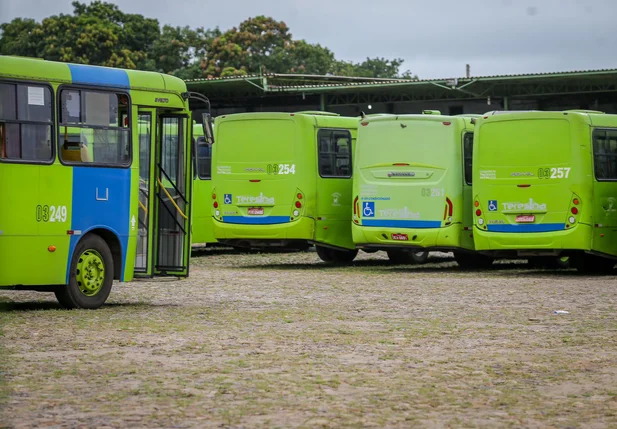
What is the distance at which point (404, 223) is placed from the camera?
24969 mm

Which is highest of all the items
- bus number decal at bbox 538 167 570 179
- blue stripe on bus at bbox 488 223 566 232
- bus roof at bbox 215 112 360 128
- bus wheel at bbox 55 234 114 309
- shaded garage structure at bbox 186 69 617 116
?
shaded garage structure at bbox 186 69 617 116

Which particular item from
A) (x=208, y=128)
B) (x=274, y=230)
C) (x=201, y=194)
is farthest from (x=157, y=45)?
(x=208, y=128)

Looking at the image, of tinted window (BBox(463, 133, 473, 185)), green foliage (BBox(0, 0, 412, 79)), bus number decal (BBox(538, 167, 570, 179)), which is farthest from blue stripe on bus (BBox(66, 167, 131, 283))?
green foliage (BBox(0, 0, 412, 79))

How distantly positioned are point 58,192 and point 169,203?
229 cm

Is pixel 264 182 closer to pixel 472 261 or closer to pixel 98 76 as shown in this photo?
pixel 472 261

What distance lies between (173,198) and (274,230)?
8.55 meters

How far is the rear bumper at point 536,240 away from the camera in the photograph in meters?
23.3

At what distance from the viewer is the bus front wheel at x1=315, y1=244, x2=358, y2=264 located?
28.7 metres

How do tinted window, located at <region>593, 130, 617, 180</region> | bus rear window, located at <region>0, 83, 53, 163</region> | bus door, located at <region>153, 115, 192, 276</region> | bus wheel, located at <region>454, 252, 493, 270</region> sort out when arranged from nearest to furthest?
bus rear window, located at <region>0, 83, 53, 163</region> < bus door, located at <region>153, 115, 192, 276</region> < tinted window, located at <region>593, 130, 617, 180</region> < bus wheel, located at <region>454, 252, 493, 270</region>

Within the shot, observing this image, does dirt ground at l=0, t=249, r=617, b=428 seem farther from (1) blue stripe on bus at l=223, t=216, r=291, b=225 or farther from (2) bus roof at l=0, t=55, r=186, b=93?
(1) blue stripe on bus at l=223, t=216, r=291, b=225

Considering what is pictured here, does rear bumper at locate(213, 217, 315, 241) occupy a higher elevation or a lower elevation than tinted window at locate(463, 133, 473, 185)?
lower

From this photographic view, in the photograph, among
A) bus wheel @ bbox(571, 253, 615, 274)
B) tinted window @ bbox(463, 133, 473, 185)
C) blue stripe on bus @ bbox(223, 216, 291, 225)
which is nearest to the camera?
bus wheel @ bbox(571, 253, 615, 274)

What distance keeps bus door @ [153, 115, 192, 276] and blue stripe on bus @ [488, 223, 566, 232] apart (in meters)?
8.02

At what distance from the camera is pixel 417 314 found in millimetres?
16078
